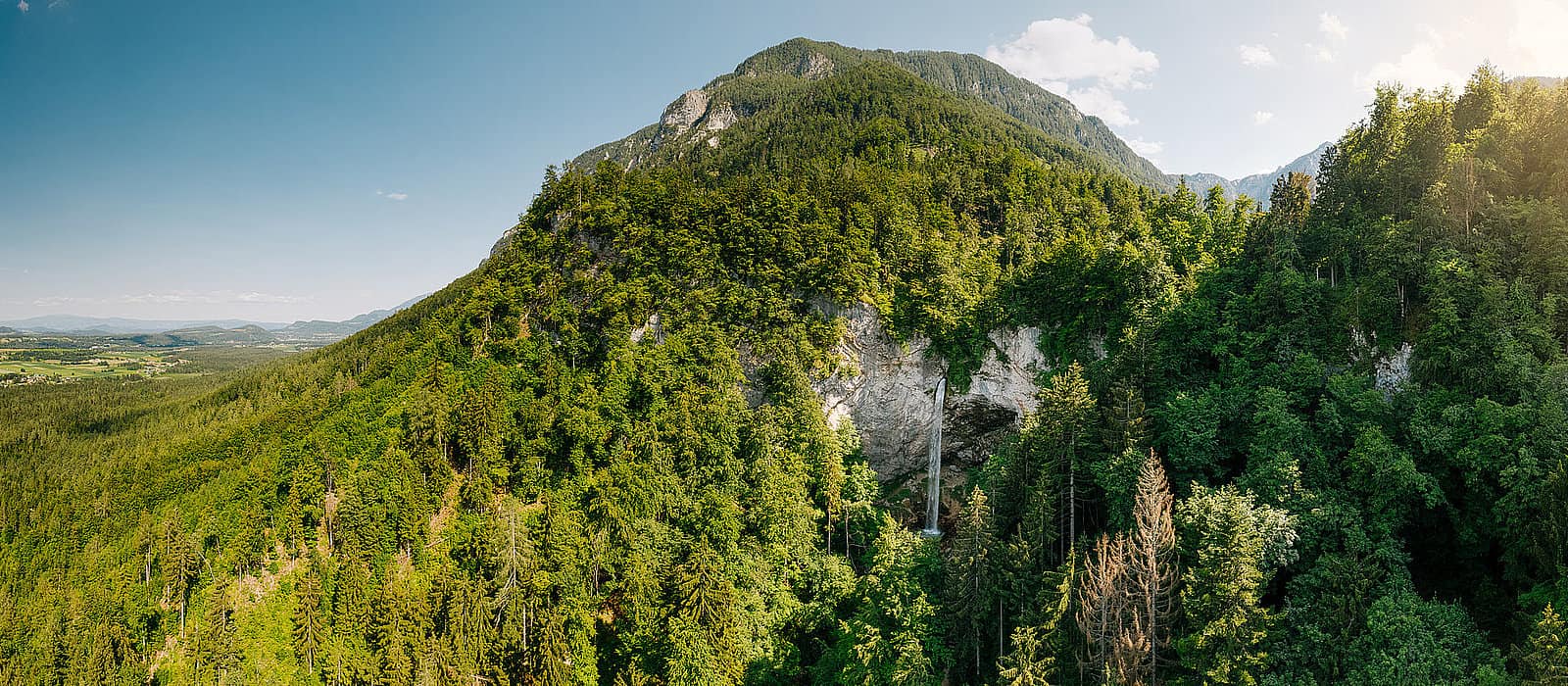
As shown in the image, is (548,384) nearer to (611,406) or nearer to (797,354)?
(611,406)

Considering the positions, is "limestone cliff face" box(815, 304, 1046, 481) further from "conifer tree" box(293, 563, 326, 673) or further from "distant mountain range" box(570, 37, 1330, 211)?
"distant mountain range" box(570, 37, 1330, 211)

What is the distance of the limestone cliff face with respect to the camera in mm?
51500

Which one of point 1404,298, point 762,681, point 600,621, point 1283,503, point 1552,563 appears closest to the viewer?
point 1552,563

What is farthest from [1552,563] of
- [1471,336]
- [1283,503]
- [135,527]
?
[135,527]

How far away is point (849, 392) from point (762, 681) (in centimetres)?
2367

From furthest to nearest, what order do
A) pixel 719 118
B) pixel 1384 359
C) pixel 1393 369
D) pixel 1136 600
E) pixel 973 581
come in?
1. pixel 719 118
2. pixel 973 581
3. pixel 1384 359
4. pixel 1393 369
5. pixel 1136 600

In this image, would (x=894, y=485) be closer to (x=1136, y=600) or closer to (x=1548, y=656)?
(x=1136, y=600)

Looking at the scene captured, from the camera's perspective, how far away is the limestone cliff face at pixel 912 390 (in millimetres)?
51500

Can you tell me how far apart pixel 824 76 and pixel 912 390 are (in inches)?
4143

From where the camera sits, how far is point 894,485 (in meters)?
56.2

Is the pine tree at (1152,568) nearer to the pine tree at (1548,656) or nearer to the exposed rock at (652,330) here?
the pine tree at (1548,656)

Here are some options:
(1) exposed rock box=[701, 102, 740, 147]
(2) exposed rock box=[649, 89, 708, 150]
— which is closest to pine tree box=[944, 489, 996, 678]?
(1) exposed rock box=[701, 102, 740, 147]

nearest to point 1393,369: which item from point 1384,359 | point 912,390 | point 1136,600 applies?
point 1384,359

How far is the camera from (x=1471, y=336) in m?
27.9
